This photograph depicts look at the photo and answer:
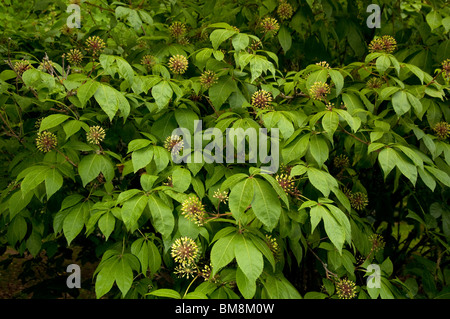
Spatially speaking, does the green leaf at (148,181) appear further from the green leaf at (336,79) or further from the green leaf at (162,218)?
the green leaf at (336,79)

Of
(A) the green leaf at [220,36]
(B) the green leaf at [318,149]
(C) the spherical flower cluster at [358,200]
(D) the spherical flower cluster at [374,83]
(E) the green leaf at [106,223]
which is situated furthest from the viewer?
(C) the spherical flower cluster at [358,200]

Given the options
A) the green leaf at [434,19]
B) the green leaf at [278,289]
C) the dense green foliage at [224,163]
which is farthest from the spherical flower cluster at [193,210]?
the green leaf at [434,19]

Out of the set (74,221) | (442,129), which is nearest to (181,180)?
(74,221)

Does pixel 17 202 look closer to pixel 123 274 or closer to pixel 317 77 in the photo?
pixel 123 274

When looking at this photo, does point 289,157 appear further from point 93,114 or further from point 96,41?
point 96,41

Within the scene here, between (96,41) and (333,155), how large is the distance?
1.74 meters

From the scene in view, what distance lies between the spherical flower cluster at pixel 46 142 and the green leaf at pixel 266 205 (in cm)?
115

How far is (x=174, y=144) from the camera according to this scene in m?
2.05

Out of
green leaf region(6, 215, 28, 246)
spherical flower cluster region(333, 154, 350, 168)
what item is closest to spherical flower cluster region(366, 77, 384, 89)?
spherical flower cluster region(333, 154, 350, 168)

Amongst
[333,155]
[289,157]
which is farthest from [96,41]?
[333,155]

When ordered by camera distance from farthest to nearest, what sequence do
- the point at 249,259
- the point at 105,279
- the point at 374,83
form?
the point at 374,83 → the point at 105,279 → the point at 249,259

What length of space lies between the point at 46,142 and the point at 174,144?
0.69 metres

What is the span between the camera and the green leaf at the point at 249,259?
1576mm
